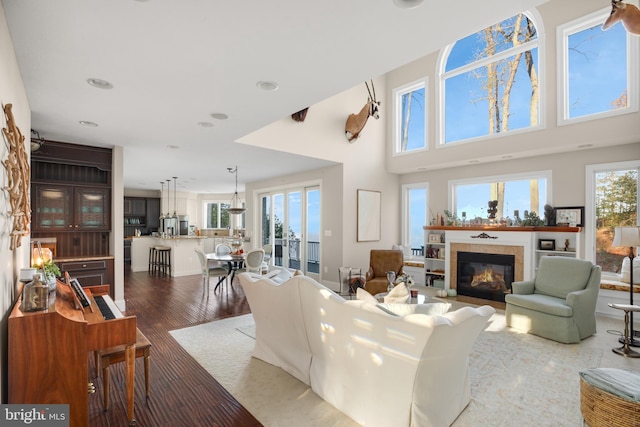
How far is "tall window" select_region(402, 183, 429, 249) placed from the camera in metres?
7.31

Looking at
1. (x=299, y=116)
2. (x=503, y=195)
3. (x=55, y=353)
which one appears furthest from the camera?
(x=503, y=195)

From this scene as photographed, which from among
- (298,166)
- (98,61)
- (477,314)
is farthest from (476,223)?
(98,61)

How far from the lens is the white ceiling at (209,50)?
72.4 inches

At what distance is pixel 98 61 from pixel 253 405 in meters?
2.90

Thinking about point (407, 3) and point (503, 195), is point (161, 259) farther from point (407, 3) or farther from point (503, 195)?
point (407, 3)

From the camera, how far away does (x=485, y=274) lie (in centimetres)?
579

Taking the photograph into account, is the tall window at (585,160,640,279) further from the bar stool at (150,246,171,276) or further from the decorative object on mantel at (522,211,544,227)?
the bar stool at (150,246,171,276)

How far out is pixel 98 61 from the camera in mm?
2414

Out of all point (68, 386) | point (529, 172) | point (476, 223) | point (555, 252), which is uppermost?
point (529, 172)

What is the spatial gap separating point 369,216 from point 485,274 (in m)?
2.45

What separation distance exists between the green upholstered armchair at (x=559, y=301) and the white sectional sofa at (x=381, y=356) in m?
2.04

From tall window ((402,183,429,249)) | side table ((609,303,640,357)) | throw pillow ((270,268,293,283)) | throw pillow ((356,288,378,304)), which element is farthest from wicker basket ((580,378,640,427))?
tall window ((402,183,429,249))

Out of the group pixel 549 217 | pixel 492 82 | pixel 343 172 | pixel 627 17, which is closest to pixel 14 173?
pixel 343 172

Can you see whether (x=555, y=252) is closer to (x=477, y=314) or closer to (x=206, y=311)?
(x=477, y=314)
